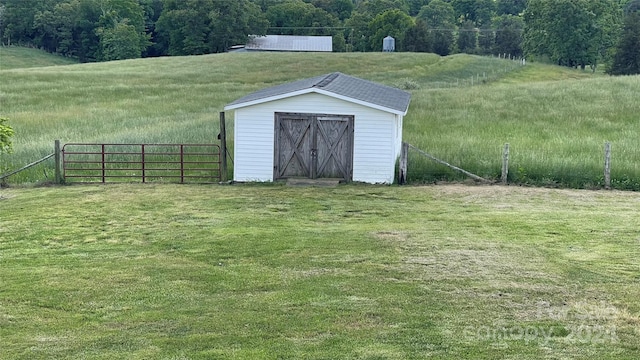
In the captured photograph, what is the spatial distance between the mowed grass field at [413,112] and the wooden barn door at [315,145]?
84.4 inches

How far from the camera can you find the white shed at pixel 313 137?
63.2ft

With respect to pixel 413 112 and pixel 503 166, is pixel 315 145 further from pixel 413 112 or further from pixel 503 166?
pixel 413 112

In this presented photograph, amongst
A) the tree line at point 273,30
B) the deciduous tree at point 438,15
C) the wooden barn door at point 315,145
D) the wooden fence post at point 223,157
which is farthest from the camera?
the deciduous tree at point 438,15

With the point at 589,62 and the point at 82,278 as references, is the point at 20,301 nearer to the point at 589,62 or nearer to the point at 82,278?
the point at 82,278

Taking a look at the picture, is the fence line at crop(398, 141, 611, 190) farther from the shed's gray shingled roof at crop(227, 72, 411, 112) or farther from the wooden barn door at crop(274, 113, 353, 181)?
the wooden barn door at crop(274, 113, 353, 181)

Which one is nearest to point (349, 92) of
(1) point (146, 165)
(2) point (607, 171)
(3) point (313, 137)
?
(3) point (313, 137)

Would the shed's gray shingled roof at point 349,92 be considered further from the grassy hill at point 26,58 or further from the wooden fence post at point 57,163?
the grassy hill at point 26,58

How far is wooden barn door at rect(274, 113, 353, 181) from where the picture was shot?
19.4 meters

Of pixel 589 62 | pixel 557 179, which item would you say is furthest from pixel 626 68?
pixel 557 179

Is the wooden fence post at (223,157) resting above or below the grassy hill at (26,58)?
below

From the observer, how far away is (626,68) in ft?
253

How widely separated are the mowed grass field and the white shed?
152cm

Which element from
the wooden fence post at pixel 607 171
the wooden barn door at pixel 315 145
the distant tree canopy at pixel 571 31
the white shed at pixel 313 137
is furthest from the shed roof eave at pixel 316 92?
the distant tree canopy at pixel 571 31

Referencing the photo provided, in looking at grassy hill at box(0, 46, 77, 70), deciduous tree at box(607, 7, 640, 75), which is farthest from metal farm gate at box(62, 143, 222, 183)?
deciduous tree at box(607, 7, 640, 75)
